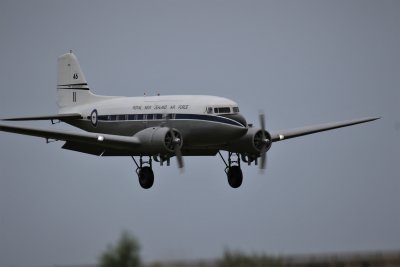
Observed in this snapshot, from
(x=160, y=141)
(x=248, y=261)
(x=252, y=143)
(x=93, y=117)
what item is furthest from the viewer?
(x=93, y=117)

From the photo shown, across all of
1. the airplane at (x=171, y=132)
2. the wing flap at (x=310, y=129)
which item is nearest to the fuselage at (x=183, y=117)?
the airplane at (x=171, y=132)

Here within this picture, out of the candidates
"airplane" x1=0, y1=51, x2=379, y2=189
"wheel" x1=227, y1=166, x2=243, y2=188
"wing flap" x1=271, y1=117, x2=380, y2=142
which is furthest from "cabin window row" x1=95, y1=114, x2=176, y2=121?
"wing flap" x1=271, y1=117, x2=380, y2=142

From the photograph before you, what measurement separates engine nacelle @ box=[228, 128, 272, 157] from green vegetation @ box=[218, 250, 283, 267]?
484 inches

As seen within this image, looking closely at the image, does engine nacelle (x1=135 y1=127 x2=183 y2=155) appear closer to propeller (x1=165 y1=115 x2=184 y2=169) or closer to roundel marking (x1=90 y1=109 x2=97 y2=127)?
propeller (x1=165 y1=115 x2=184 y2=169)

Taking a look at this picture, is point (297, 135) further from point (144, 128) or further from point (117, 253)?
point (117, 253)

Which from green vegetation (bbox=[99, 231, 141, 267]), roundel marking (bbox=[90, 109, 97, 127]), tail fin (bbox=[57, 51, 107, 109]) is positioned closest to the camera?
green vegetation (bbox=[99, 231, 141, 267])

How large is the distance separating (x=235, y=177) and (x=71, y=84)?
13.2 metres

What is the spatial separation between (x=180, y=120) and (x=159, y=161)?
2294 mm

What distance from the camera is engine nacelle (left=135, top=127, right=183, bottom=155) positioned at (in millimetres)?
54906

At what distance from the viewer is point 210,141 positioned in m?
55.8

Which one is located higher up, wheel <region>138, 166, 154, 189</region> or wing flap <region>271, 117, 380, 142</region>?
wing flap <region>271, 117, 380, 142</region>

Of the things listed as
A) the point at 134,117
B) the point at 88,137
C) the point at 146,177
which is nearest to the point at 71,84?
the point at 134,117

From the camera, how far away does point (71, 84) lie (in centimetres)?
6669

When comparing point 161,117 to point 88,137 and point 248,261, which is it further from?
point 248,261
